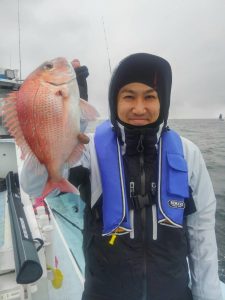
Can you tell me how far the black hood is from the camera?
2148mm

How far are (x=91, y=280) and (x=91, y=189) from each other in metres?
0.65

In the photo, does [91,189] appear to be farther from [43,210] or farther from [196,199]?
[43,210]

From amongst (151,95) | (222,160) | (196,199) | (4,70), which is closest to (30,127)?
(151,95)

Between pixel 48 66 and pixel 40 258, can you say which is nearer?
pixel 48 66

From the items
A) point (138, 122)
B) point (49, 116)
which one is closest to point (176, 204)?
point (138, 122)

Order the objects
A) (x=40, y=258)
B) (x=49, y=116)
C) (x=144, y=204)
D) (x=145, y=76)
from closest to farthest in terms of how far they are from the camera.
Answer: (x=49, y=116) < (x=144, y=204) < (x=145, y=76) < (x=40, y=258)

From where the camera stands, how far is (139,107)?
1966 millimetres

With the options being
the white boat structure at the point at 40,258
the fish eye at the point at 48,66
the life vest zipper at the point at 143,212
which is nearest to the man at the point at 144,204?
the life vest zipper at the point at 143,212

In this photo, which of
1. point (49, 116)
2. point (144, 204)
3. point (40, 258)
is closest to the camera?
point (49, 116)

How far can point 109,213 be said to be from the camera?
194cm

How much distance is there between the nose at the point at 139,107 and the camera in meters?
1.97

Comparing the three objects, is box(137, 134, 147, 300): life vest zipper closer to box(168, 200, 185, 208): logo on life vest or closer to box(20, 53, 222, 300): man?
box(20, 53, 222, 300): man

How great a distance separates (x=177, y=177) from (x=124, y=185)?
1.26 ft

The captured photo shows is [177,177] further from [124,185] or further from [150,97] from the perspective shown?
[150,97]
